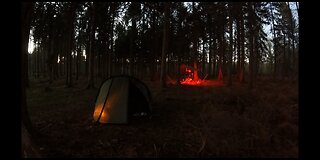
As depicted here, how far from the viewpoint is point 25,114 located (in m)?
6.61

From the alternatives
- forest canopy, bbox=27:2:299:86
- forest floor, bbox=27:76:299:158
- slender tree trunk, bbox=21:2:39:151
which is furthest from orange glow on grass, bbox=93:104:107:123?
forest canopy, bbox=27:2:299:86

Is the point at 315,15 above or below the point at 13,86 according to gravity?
above

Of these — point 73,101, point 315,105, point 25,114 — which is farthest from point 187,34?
point 315,105

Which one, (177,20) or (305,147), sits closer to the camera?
(305,147)

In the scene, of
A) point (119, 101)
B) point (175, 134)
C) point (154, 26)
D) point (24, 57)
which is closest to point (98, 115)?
point (119, 101)

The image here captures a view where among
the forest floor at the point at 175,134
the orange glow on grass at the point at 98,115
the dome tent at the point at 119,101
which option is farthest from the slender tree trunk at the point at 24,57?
the dome tent at the point at 119,101

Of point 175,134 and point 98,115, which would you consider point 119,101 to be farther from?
point 175,134

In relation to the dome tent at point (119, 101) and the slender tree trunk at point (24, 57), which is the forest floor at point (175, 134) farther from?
the slender tree trunk at point (24, 57)

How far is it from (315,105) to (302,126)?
427 mm

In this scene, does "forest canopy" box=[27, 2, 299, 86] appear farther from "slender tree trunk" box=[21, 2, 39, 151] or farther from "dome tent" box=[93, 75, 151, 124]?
"slender tree trunk" box=[21, 2, 39, 151]

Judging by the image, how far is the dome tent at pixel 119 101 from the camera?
31.2ft

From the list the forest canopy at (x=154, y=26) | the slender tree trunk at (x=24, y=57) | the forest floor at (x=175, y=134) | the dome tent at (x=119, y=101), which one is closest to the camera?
the slender tree trunk at (x=24, y=57)

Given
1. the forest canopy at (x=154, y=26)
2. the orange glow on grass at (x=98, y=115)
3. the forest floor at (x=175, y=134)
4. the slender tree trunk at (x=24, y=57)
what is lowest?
the forest floor at (x=175, y=134)

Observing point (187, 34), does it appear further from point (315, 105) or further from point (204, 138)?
point (315, 105)
